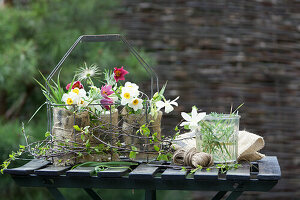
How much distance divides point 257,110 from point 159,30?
641 millimetres

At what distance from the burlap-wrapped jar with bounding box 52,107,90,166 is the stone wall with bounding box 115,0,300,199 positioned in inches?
38.0

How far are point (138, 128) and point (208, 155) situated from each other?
0.26 meters

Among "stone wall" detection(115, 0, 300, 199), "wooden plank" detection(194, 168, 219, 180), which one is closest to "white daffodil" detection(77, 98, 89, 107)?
"wooden plank" detection(194, 168, 219, 180)

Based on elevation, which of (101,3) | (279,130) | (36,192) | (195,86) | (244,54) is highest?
(101,3)

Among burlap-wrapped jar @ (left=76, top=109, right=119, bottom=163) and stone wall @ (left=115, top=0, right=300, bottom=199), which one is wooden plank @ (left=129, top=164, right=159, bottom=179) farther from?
stone wall @ (left=115, top=0, right=300, bottom=199)

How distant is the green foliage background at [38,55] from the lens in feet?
9.78

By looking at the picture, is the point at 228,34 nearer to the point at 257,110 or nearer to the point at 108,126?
the point at 257,110

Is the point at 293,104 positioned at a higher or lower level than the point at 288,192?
higher

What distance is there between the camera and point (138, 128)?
1.69m

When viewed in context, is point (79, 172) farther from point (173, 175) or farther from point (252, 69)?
point (252, 69)

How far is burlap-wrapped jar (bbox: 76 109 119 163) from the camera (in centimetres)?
166

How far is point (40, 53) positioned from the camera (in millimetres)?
3213

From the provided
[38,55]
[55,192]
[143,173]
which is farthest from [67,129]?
[38,55]

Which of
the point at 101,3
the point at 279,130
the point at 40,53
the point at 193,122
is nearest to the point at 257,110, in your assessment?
the point at 279,130
